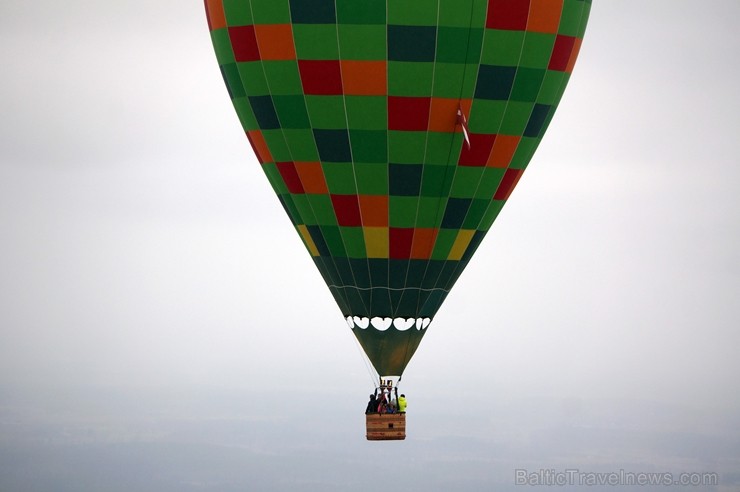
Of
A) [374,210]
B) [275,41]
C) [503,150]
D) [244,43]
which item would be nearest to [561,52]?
[503,150]

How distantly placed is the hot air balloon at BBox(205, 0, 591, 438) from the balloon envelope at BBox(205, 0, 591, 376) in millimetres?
18

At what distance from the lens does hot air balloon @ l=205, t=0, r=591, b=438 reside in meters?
25.8

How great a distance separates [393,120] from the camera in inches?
1027

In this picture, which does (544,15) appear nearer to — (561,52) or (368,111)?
(561,52)

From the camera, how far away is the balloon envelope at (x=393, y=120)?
1014 inches

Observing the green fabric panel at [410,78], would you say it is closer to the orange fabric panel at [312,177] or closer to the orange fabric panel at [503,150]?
the orange fabric panel at [503,150]

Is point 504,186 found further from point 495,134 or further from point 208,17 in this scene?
point 208,17

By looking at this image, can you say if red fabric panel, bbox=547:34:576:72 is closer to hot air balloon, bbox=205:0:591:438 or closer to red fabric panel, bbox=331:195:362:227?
hot air balloon, bbox=205:0:591:438

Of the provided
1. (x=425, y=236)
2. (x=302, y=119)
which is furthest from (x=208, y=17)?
(x=425, y=236)

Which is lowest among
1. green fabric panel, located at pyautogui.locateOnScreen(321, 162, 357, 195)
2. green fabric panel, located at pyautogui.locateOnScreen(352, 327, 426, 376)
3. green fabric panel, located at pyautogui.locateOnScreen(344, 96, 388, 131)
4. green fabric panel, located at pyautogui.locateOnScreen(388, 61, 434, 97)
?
green fabric panel, located at pyautogui.locateOnScreen(352, 327, 426, 376)

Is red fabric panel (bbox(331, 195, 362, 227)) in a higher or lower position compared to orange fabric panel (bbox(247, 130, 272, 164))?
lower

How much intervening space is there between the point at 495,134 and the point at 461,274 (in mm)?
2075

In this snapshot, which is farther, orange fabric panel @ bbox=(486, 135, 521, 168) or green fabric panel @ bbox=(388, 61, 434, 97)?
orange fabric panel @ bbox=(486, 135, 521, 168)

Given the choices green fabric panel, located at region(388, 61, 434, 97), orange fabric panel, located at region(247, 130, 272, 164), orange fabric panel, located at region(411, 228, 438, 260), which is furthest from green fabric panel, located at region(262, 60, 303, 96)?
orange fabric panel, located at region(411, 228, 438, 260)
